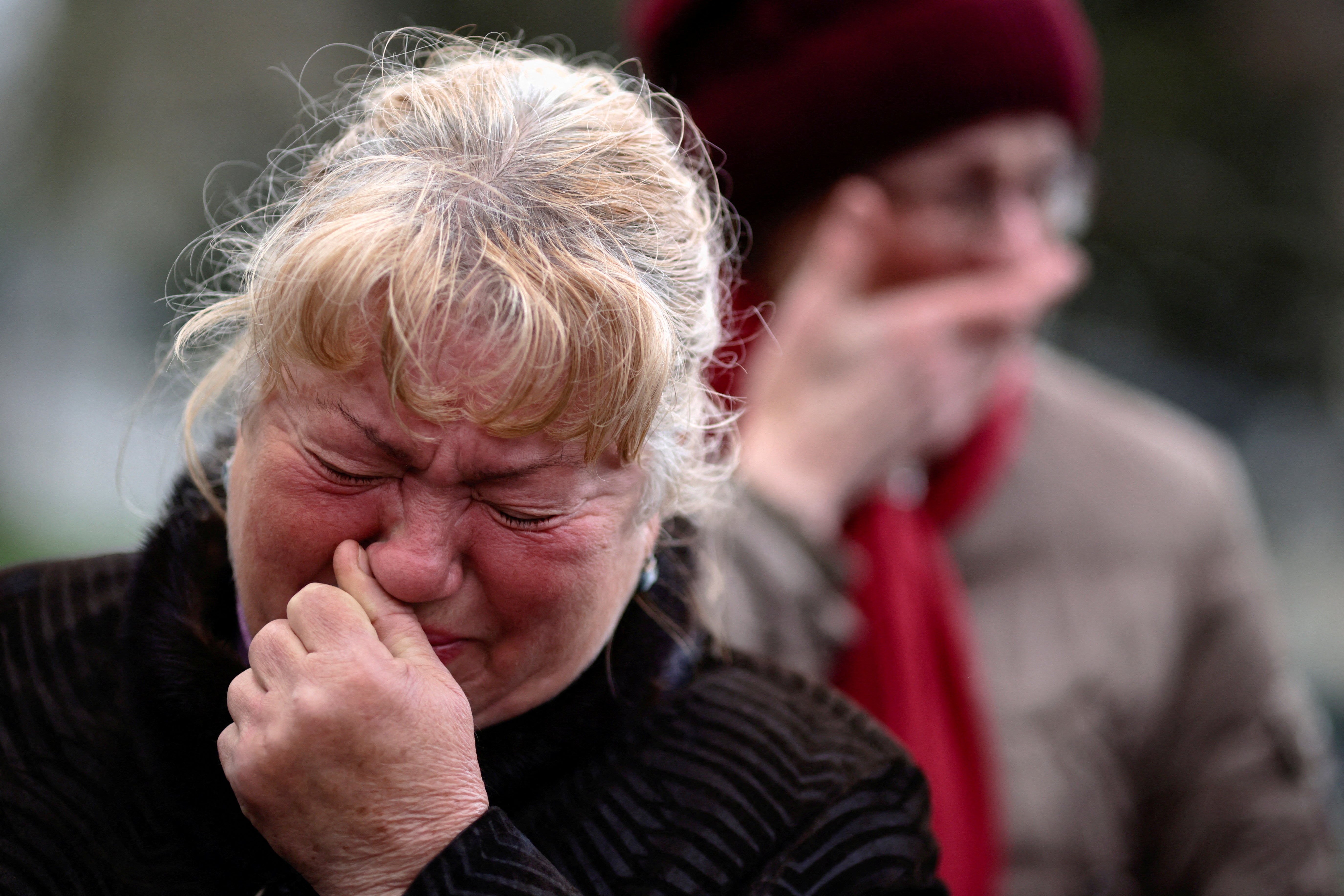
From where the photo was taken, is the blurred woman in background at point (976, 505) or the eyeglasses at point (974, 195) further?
the eyeglasses at point (974, 195)

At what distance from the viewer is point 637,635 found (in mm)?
1571

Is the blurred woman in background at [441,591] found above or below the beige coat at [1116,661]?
above

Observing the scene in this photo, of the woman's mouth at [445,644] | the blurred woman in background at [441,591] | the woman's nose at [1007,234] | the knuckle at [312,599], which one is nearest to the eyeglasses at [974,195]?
the woman's nose at [1007,234]

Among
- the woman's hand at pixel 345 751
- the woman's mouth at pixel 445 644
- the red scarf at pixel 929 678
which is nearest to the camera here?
the woman's hand at pixel 345 751

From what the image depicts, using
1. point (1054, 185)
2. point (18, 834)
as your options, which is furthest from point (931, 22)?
point (18, 834)

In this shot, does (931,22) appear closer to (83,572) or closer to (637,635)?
(637,635)

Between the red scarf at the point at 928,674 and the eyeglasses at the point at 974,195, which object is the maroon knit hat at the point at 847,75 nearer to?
the eyeglasses at the point at 974,195

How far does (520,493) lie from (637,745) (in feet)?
1.51

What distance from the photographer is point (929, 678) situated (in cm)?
260

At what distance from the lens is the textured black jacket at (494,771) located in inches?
53.4

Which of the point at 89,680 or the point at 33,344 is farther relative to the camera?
the point at 33,344

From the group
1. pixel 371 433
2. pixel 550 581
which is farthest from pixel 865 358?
pixel 371 433

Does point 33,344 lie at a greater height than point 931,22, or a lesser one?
lesser

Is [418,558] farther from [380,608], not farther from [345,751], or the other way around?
[345,751]
